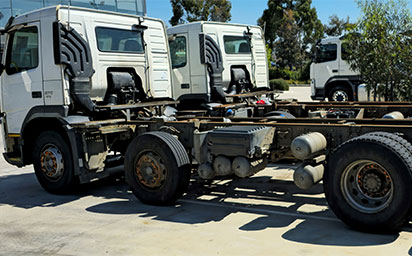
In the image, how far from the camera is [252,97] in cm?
1259

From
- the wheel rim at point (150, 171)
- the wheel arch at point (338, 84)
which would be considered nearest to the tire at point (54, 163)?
the wheel rim at point (150, 171)

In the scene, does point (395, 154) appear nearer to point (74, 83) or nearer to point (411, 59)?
point (74, 83)

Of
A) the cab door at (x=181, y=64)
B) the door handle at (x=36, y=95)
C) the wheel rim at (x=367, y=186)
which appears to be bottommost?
the wheel rim at (x=367, y=186)

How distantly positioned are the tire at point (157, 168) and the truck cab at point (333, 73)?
13.9m

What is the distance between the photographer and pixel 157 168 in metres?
6.89

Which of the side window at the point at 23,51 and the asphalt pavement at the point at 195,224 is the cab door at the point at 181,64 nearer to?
the asphalt pavement at the point at 195,224

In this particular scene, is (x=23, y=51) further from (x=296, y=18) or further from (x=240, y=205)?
(x=296, y=18)

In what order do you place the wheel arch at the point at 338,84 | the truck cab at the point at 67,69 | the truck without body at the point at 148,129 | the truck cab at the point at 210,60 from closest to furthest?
the truck without body at the point at 148,129, the truck cab at the point at 67,69, the truck cab at the point at 210,60, the wheel arch at the point at 338,84

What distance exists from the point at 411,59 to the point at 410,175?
751 cm

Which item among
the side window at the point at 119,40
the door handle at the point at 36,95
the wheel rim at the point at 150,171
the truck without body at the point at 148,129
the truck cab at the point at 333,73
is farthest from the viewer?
the truck cab at the point at 333,73

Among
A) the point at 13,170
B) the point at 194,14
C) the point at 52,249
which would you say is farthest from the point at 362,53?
the point at 194,14

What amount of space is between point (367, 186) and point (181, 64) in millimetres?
7023

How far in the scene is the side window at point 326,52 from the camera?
A: 1988 centimetres

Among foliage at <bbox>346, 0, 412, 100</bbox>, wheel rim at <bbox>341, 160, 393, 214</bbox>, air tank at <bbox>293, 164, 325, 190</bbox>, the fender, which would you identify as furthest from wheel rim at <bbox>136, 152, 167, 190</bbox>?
the fender
